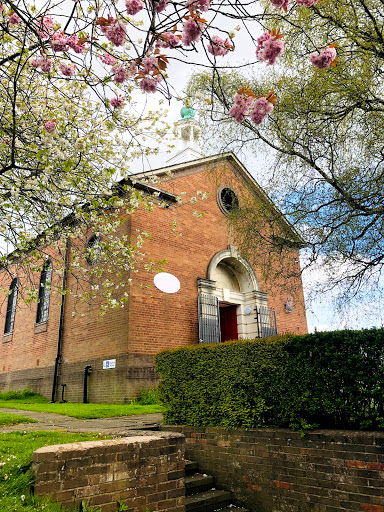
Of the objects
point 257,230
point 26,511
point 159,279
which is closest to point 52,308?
point 159,279

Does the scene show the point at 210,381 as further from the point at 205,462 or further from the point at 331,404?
the point at 331,404

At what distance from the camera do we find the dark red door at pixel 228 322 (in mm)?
14911

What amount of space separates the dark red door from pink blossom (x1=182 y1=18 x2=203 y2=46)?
12729 mm

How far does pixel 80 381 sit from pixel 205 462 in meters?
7.97

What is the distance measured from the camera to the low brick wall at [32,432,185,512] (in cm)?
314

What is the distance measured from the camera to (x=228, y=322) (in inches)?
594

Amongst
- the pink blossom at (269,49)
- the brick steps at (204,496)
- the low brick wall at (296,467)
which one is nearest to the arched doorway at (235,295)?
the low brick wall at (296,467)

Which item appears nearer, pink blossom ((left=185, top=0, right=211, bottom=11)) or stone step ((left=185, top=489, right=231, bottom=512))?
pink blossom ((left=185, top=0, right=211, bottom=11))

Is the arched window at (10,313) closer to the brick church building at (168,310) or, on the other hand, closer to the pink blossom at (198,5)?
the brick church building at (168,310)

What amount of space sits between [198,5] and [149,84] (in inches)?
30.5

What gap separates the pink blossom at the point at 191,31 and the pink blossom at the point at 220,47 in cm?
30

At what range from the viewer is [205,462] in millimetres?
5730

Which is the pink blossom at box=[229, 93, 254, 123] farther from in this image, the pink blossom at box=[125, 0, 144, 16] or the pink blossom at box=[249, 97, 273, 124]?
the pink blossom at box=[125, 0, 144, 16]

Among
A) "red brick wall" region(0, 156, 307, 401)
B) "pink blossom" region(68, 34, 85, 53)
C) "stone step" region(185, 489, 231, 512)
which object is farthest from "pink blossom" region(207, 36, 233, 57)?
"red brick wall" region(0, 156, 307, 401)
